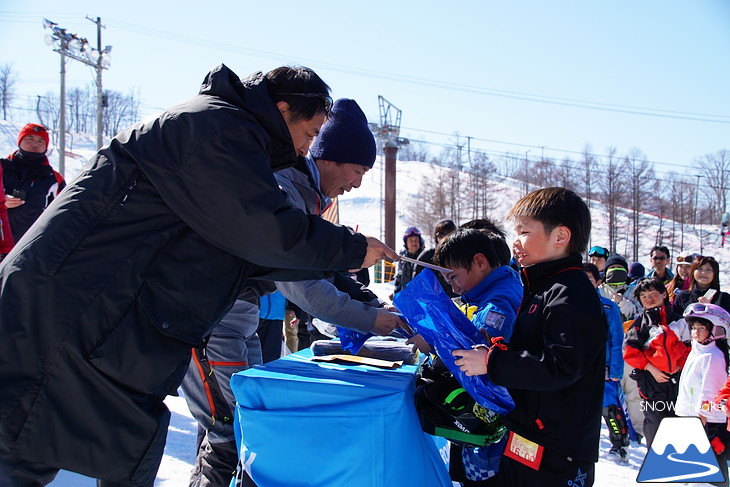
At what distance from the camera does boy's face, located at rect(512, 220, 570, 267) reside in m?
2.06

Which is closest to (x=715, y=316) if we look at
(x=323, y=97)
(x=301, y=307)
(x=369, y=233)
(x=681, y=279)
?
(x=681, y=279)

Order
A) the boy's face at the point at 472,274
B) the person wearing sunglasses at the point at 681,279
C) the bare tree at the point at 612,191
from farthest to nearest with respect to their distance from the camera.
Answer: the bare tree at the point at 612,191, the person wearing sunglasses at the point at 681,279, the boy's face at the point at 472,274

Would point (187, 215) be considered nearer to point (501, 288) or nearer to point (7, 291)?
point (7, 291)

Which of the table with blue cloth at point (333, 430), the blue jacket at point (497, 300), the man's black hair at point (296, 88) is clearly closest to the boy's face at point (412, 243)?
the blue jacket at point (497, 300)

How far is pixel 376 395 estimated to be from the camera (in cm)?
197

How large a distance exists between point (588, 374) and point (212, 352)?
165cm

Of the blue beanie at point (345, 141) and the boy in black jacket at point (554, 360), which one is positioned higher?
the blue beanie at point (345, 141)

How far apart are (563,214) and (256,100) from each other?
46.7 inches

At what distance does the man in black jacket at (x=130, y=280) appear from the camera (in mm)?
1471

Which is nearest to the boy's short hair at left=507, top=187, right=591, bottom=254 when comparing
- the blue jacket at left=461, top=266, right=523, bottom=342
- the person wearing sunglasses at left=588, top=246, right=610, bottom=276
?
the blue jacket at left=461, top=266, right=523, bottom=342

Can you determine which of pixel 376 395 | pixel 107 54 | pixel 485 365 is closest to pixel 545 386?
pixel 485 365

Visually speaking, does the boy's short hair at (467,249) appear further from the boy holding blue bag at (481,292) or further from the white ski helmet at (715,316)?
the white ski helmet at (715,316)

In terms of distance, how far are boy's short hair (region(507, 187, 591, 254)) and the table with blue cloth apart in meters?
0.80

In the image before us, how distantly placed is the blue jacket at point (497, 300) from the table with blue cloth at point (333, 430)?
15.0 inches
